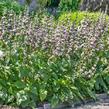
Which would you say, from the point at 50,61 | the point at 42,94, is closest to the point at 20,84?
the point at 42,94

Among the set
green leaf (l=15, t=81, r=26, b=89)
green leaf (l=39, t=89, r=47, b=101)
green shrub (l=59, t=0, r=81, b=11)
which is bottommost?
green shrub (l=59, t=0, r=81, b=11)

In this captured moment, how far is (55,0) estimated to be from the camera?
18.3 metres

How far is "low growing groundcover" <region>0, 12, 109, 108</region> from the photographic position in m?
7.52

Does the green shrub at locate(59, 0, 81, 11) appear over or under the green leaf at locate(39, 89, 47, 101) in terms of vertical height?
under

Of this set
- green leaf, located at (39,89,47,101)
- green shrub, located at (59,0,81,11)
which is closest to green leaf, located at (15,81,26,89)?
green leaf, located at (39,89,47,101)

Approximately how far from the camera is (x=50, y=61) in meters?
8.12

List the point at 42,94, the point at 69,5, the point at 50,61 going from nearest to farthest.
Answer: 1. the point at 42,94
2. the point at 50,61
3. the point at 69,5

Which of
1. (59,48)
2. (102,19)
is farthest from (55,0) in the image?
(59,48)

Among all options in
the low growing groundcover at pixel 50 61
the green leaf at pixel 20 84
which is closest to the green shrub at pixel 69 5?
the low growing groundcover at pixel 50 61

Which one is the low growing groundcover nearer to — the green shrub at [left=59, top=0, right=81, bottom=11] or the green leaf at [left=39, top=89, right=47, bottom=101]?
the green leaf at [left=39, top=89, right=47, bottom=101]

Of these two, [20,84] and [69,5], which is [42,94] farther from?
[69,5]

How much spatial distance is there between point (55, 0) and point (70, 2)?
2695 mm

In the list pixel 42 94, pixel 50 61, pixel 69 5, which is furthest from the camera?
pixel 69 5

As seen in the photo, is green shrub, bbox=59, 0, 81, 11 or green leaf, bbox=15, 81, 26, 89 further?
green shrub, bbox=59, 0, 81, 11
